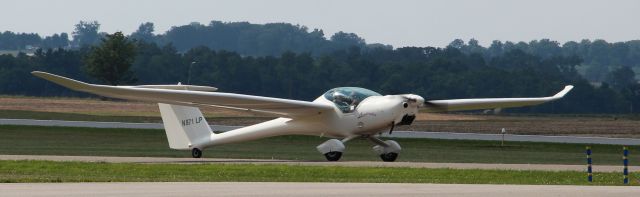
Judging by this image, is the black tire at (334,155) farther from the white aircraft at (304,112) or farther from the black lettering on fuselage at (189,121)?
the black lettering on fuselage at (189,121)

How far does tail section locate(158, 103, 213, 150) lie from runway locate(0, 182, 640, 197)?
1486 cm

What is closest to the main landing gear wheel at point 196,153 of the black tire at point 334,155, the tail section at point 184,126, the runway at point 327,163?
the tail section at point 184,126

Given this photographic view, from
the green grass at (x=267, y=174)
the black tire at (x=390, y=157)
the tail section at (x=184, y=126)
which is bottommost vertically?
the green grass at (x=267, y=174)

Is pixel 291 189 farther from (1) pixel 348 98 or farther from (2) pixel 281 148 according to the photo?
(2) pixel 281 148

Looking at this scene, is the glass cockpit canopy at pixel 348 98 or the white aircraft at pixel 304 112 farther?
the glass cockpit canopy at pixel 348 98

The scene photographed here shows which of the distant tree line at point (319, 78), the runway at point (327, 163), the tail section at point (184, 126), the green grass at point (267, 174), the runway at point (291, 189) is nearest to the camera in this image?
the runway at point (291, 189)

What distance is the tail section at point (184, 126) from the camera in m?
39.5

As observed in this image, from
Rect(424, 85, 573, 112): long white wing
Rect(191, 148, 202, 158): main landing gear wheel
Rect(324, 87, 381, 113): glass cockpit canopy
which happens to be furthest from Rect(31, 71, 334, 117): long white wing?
Rect(424, 85, 573, 112): long white wing

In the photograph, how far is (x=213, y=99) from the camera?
35500 mm

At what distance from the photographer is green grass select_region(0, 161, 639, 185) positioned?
88.8 feet

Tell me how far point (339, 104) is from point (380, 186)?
12.8m

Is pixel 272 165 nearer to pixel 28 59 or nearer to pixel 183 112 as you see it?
pixel 183 112

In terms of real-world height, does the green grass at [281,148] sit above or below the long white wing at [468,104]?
below

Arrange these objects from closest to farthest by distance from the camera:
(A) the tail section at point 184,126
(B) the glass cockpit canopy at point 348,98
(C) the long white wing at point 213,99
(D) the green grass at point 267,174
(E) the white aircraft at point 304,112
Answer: (D) the green grass at point 267,174
(C) the long white wing at point 213,99
(E) the white aircraft at point 304,112
(B) the glass cockpit canopy at point 348,98
(A) the tail section at point 184,126
